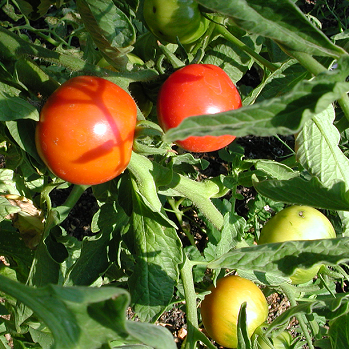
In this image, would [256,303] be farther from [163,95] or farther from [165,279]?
[163,95]

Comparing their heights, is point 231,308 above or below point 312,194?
below

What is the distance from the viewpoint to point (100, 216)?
1.23 m

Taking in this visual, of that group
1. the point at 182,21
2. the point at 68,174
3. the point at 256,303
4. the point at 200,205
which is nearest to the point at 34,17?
the point at 182,21

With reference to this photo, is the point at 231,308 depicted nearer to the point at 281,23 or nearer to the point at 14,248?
the point at 14,248

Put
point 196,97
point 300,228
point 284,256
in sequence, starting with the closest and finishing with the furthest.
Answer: point 284,256 → point 196,97 → point 300,228

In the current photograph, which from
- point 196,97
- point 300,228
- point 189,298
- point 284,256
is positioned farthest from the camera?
point 300,228

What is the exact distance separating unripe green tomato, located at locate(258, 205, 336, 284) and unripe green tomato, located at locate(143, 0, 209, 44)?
2.13ft

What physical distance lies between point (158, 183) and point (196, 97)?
251 mm

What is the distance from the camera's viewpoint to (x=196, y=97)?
866mm

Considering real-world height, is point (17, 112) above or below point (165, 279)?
above

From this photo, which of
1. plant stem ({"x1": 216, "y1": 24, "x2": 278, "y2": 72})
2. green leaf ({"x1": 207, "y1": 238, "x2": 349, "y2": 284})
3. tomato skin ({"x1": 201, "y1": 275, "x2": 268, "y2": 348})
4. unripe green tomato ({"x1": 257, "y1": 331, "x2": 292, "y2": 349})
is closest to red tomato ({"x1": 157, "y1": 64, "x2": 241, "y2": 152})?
plant stem ({"x1": 216, "y1": 24, "x2": 278, "y2": 72})

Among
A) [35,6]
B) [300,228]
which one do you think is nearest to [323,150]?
[300,228]

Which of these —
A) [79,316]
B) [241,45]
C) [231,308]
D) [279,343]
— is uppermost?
[241,45]

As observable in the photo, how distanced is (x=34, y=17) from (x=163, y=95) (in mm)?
546
